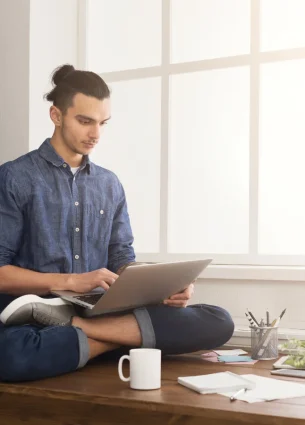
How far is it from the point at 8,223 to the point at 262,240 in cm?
120

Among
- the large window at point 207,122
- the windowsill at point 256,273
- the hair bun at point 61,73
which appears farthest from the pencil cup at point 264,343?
the hair bun at point 61,73

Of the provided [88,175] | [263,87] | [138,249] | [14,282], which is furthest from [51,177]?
[263,87]

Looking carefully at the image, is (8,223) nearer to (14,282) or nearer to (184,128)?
(14,282)

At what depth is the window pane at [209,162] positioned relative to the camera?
3328 mm

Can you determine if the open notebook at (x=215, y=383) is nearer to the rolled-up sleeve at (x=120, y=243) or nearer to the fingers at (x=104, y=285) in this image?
the fingers at (x=104, y=285)

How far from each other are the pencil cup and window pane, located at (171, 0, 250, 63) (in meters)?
1.38

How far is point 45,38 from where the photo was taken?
11.5 feet

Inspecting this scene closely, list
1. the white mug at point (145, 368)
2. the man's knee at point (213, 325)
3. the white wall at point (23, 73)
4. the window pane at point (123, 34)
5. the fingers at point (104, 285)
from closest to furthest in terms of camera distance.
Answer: the white mug at point (145, 368)
the fingers at point (104, 285)
the man's knee at point (213, 325)
the white wall at point (23, 73)
the window pane at point (123, 34)

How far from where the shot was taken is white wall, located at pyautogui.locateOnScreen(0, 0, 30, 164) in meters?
3.44

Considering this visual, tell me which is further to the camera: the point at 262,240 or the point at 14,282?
the point at 262,240

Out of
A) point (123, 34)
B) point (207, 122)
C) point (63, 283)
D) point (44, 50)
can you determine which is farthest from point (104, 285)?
point (123, 34)

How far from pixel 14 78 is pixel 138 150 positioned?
70 centimetres

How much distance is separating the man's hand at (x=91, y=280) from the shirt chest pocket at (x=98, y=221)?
0.33m

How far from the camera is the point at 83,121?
277 cm
